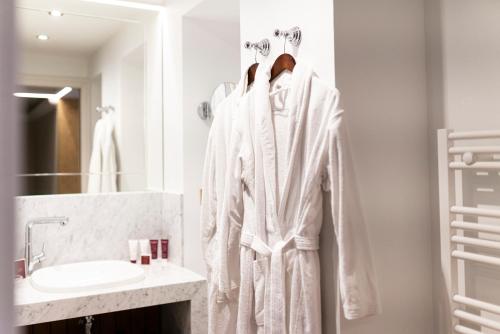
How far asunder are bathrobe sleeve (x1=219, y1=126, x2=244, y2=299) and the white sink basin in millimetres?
653

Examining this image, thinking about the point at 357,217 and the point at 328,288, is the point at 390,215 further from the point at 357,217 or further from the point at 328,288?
the point at 328,288

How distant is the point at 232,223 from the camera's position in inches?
64.2

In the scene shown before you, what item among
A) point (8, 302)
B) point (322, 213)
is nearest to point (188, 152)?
point (322, 213)

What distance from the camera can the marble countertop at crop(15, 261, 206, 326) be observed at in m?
1.81

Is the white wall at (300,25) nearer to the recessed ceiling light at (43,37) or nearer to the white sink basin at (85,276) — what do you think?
the white sink basin at (85,276)

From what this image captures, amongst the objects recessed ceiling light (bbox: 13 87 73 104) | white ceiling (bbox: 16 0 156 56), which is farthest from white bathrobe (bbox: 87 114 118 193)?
white ceiling (bbox: 16 0 156 56)

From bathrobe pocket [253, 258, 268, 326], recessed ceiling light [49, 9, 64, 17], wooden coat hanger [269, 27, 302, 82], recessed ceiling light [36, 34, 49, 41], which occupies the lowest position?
bathrobe pocket [253, 258, 268, 326]

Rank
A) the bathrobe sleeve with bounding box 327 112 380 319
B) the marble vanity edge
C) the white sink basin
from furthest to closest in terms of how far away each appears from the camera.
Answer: the white sink basin < the marble vanity edge < the bathrobe sleeve with bounding box 327 112 380 319

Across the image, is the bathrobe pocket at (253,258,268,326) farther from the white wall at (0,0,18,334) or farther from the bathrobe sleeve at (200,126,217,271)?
the white wall at (0,0,18,334)

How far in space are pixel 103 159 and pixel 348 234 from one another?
1730 millimetres

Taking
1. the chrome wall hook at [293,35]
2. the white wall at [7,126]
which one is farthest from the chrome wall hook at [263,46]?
the white wall at [7,126]

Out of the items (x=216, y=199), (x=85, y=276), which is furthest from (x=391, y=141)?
(x=85, y=276)

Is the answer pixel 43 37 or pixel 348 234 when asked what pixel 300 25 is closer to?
pixel 348 234

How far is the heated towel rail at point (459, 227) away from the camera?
1335 millimetres
